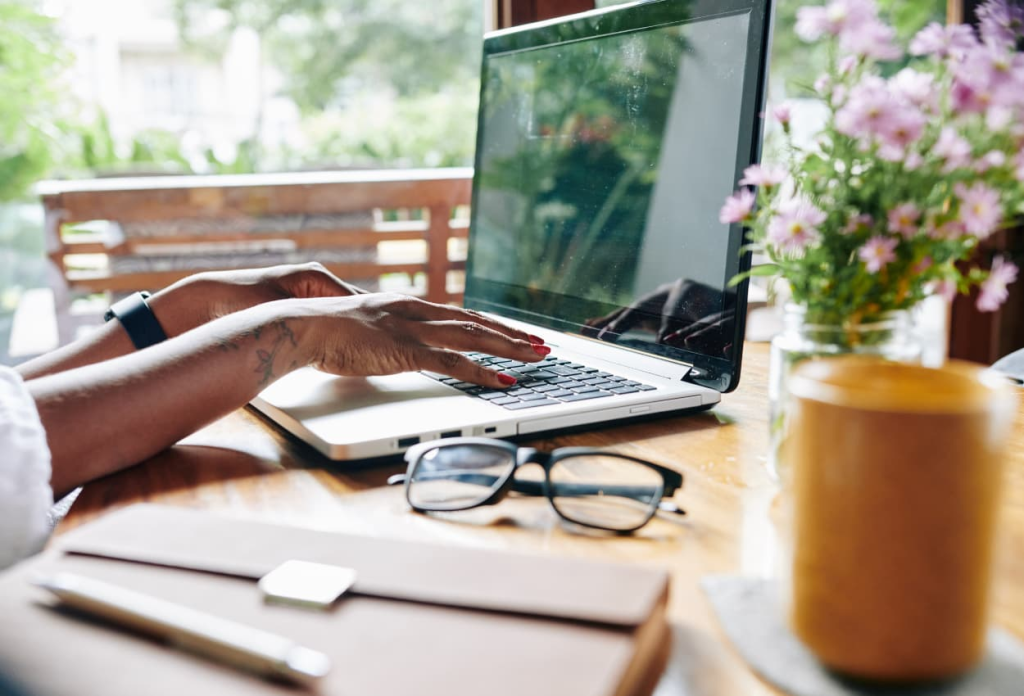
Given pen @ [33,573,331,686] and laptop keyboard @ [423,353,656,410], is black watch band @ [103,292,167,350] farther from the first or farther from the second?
pen @ [33,573,331,686]

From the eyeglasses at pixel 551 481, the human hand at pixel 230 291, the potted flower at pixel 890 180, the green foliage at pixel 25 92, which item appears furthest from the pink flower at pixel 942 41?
the green foliage at pixel 25 92

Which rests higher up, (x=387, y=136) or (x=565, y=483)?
(x=387, y=136)

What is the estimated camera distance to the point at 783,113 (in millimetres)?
597

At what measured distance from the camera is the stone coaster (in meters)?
0.38

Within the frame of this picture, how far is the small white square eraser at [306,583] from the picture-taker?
0.43 metres

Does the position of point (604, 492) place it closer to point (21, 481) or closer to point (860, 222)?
point (860, 222)

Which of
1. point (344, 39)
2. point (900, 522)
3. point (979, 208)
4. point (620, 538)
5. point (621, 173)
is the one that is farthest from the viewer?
point (344, 39)

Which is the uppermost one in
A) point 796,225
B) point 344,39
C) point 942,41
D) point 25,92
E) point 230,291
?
point 344,39

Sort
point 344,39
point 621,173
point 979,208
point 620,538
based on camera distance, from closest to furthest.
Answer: point 979,208 < point 620,538 < point 621,173 < point 344,39

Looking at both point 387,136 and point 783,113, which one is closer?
point 783,113

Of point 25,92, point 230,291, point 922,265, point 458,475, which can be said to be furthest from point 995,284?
point 25,92

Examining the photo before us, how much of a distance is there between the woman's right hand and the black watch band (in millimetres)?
244

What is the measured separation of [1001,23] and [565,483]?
1.30 ft

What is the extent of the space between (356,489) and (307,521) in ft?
0.23
